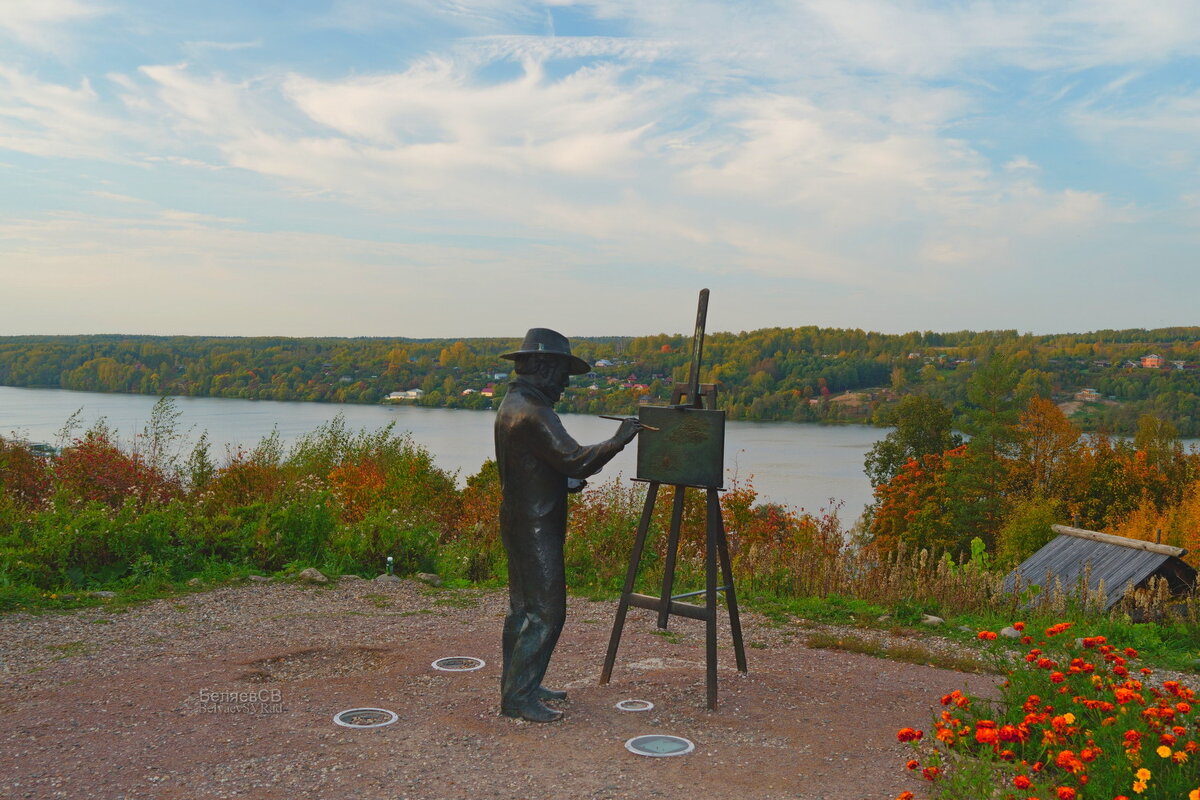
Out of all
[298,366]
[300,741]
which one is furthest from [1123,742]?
[298,366]

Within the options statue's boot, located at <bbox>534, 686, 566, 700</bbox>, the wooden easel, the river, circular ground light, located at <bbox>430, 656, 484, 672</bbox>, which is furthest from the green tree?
statue's boot, located at <bbox>534, 686, 566, 700</bbox>

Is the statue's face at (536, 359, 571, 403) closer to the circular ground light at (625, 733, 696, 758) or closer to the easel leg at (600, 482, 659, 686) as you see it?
the easel leg at (600, 482, 659, 686)

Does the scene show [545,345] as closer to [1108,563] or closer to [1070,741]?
[1070,741]

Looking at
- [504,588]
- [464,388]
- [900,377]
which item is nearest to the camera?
[504,588]

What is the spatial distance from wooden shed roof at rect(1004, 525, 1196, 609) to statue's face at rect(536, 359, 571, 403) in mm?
5511

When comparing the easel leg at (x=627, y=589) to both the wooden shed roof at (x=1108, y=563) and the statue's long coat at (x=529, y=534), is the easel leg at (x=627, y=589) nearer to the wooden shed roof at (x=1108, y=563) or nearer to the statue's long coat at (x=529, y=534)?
the statue's long coat at (x=529, y=534)

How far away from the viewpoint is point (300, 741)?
486 cm

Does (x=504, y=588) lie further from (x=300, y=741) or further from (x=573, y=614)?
(x=300, y=741)

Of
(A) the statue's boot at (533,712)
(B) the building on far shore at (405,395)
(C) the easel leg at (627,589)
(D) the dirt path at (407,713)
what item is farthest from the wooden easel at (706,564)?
(B) the building on far shore at (405,395)

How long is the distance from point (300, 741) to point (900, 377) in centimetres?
5113

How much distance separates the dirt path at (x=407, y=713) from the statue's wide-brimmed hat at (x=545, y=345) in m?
2.04

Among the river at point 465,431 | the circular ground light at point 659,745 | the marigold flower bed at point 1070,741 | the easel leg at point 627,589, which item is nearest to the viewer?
the marigold flower bed at point 1070,741

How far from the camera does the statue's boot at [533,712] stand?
5.18m

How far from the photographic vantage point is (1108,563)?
10.1m
